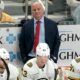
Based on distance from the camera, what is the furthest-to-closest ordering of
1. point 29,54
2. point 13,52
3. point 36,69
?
point 13,52
point 29,54
point 36,69

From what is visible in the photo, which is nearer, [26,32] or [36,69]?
[36,69]

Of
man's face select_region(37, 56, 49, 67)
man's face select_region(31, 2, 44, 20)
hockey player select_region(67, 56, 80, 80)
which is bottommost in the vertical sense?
hockey player select_region(67, 56, 80, 80)

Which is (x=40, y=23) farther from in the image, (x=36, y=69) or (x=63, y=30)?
(x=36, y=69)

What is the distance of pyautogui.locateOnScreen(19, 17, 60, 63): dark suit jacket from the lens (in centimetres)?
660

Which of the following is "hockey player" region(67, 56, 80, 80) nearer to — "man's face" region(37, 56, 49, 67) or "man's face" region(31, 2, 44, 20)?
"man's face" region(37, 56, 49, 67)

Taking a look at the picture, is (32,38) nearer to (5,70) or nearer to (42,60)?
(42,60)

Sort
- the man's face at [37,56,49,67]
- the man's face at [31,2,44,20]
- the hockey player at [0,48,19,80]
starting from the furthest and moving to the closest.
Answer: the man's face at [31,2,44,20]
the man's face at [37,56,49,67]
the hockey player at [0,48,19,80]

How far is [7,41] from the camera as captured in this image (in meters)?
6.89

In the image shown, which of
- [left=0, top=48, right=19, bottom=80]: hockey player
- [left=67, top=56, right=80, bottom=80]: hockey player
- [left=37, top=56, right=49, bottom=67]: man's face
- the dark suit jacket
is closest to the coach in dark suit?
the dark suit jacket

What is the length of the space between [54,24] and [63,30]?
600 millimetres

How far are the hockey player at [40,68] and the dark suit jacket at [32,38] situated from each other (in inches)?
41.5

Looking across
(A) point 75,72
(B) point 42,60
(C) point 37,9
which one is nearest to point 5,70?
(B) point 42,60

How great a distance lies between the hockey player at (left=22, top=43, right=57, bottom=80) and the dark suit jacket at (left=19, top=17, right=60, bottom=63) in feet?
3.46

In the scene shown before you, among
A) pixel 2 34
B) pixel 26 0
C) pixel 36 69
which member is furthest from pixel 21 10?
pixel 36 69
